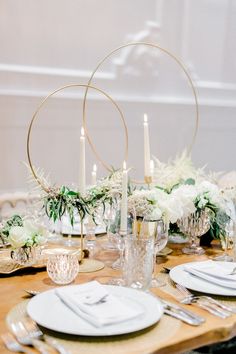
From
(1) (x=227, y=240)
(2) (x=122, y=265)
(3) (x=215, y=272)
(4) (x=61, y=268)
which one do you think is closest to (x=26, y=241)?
(4) (x=61, y=268)

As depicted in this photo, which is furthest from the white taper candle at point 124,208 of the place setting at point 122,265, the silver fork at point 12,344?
the silver fork at point 12,344

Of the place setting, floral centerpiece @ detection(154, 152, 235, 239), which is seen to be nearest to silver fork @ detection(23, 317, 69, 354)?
the place setting

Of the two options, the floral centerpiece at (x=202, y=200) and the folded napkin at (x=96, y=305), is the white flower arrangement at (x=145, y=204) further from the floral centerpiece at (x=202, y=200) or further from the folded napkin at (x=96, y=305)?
the folded napkin at (x=96, y=305)

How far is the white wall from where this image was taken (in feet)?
10.5

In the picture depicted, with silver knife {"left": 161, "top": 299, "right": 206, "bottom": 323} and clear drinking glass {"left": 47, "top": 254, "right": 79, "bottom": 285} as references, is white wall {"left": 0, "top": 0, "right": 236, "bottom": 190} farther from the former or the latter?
silver knife {"left": 161, "top": 299, "right": 206, "bottom": 323}

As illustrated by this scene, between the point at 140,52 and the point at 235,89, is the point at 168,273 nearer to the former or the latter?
the point at 140,52

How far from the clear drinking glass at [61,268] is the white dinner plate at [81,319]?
15cm

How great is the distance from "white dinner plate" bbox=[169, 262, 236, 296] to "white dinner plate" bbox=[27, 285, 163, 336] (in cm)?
17

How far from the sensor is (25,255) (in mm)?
1414

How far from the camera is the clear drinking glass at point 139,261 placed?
49.9 inches

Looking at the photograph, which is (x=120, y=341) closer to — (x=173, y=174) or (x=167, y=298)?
(x=167, y=298)

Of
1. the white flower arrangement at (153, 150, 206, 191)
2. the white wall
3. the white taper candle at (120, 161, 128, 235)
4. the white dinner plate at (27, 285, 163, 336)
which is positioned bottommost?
the white dinner plate at (27, 285, 163, 336)

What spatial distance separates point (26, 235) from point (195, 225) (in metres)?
0.57

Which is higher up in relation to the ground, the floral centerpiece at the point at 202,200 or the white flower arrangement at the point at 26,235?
the floral centerpiece at the point at 202,200
